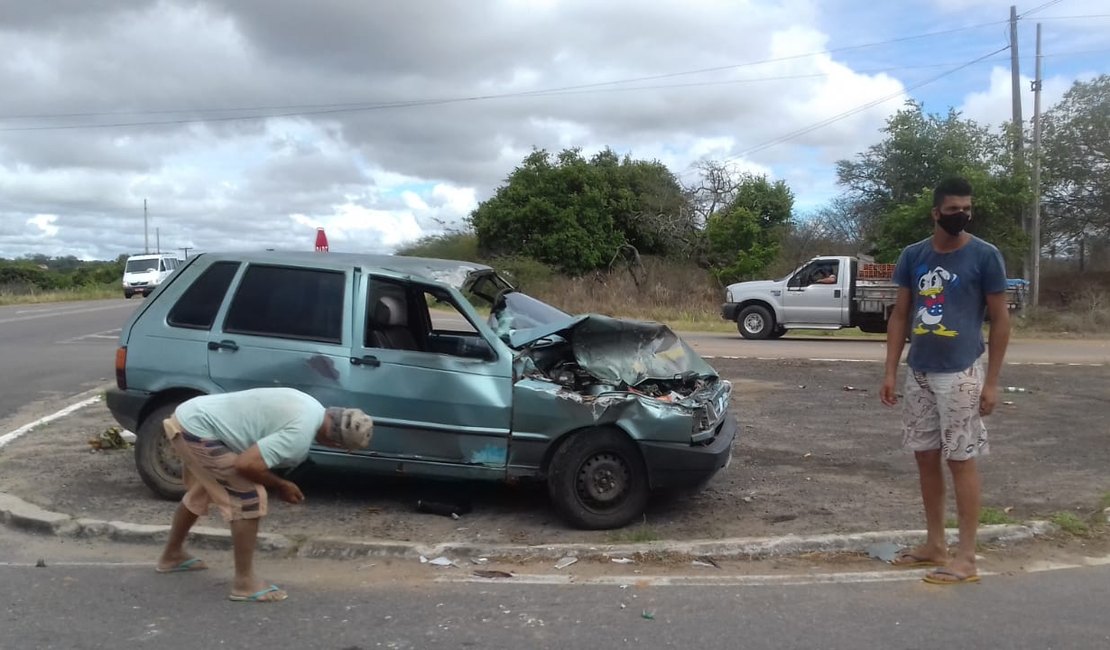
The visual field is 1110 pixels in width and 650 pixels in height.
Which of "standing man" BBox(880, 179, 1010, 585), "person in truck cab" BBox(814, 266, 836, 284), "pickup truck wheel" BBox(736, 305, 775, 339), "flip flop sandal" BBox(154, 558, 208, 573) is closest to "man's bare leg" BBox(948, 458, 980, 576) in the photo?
"standing man" BBox(880, 179, 1010, 585)

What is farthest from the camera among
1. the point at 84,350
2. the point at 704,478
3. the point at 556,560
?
the point at 84,350

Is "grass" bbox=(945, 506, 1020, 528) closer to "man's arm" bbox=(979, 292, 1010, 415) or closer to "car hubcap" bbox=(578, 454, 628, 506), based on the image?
"man's arm" bbox=(979, 292, 1010, 415)

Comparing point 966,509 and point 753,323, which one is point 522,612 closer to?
point 966,509

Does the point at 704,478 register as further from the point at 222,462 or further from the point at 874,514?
the point at 222,462

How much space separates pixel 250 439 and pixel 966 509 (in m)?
3.63

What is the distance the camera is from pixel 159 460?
20.1 feet

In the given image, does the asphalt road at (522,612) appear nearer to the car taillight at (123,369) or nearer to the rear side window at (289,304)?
the car taillight at (123,369)

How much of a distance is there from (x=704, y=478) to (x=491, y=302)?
202 centimetres

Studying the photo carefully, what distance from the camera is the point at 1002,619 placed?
167 inches

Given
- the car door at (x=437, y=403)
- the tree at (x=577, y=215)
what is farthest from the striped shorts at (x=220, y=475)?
the tree at (x=577, y=215)

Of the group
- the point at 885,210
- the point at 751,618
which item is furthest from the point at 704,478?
the point at 885,210

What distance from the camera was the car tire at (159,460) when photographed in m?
6.07

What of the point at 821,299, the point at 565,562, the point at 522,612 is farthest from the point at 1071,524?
the point at 821,299

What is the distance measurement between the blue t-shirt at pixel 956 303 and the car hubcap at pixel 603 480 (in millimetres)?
1896
